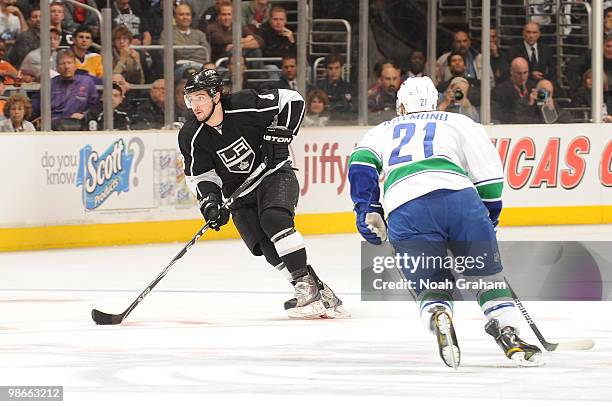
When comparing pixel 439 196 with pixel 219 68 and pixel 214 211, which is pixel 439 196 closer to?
pixel 214 211

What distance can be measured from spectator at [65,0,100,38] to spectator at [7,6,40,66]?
272 millimetres

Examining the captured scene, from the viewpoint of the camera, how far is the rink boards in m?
10.7

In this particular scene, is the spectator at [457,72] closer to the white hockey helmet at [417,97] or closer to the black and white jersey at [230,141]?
the black and white jersey at [230,141]

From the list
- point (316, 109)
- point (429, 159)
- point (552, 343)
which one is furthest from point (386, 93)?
point (429, 159)

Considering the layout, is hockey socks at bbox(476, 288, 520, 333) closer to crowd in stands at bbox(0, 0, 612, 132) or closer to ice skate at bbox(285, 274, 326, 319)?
ice skate at bbox(285, 274, 326, 319)

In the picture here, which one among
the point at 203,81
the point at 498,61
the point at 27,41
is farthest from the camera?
the point at 498,61

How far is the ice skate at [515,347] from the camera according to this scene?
539cm

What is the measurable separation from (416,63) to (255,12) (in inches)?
63.1

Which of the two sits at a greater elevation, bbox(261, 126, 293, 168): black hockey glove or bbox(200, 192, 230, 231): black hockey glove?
bbox(261, 126, 293, 168): black hockey glove

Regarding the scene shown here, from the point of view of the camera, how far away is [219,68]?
11.9 meters

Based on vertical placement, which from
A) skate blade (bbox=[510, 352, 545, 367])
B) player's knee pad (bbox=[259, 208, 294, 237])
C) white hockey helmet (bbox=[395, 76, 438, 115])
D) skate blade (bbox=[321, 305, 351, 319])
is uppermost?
white hockey helmet (bbox=[395, 76, 438, 115])

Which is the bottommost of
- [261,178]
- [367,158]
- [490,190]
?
[261,178]

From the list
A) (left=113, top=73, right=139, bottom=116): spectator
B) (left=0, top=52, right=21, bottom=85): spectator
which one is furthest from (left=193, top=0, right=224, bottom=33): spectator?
(left=0, top=52, right=21, bottom=85): spectator

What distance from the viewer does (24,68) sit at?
10688 mm
